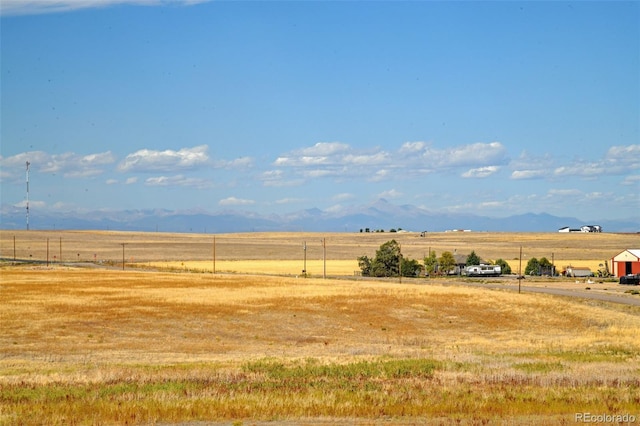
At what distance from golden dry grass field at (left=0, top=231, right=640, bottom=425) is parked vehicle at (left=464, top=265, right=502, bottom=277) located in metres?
46.0

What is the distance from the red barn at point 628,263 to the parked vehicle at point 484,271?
1815 centimetres

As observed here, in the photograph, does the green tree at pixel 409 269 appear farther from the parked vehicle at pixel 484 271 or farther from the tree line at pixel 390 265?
the parked vehicle at pixel 484 271

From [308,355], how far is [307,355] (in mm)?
57

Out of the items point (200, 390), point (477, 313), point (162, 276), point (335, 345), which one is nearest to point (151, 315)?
point (335, 345)

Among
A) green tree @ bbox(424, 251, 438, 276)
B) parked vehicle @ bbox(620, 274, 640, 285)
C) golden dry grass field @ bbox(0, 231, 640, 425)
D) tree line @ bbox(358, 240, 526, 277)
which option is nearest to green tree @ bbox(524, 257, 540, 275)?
green tree @ bbox(424, 251, 438, 276)

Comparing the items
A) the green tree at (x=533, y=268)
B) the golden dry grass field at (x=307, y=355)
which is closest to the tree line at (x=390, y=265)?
the green tree at (x=533, y=268)

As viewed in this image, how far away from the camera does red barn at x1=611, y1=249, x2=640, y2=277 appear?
121938 millimetres

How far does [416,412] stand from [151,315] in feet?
126

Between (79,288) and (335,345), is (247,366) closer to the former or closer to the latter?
(335,345)

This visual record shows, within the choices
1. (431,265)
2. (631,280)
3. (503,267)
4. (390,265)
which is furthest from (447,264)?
(631,280)

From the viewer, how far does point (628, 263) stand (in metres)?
124

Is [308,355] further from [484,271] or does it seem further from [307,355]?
[484,271]

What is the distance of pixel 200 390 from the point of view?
24.9m

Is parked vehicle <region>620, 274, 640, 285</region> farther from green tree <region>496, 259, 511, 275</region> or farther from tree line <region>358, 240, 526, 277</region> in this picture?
tree line <region>358, 240, 526, 277</region>
